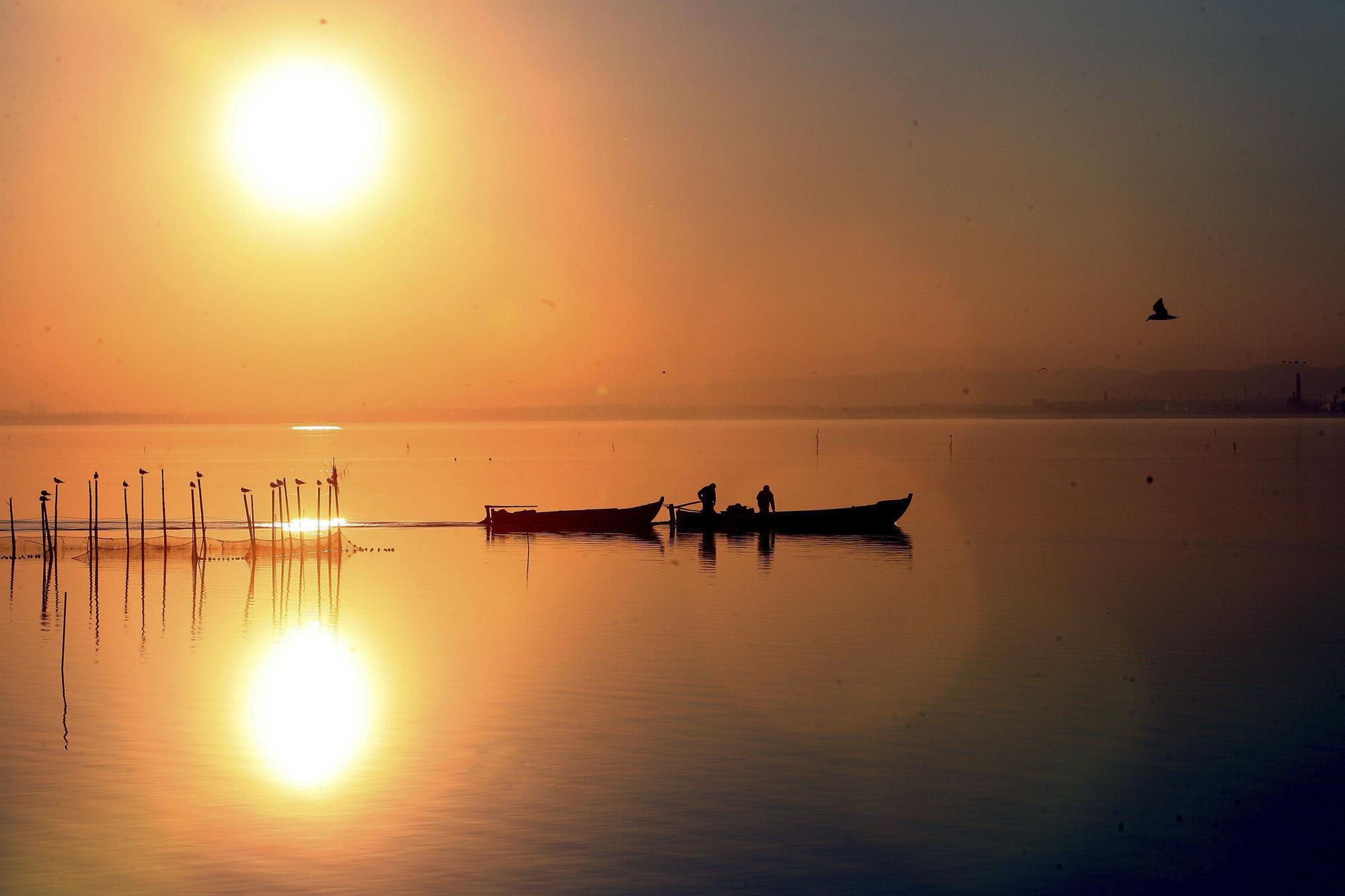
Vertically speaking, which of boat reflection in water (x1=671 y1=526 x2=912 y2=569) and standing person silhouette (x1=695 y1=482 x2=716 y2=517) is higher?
standing person silhouette (x1=695 y1=482 x2=716 y2=517)

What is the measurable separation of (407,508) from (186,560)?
110ft

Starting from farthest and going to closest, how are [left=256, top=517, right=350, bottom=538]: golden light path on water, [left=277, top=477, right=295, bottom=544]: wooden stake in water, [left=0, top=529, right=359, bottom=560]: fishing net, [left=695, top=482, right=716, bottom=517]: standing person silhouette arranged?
[left=256, top=517, right=350, bottom=538]: golden light path on water → [left=695, top=482, right=716, bottom=517]: standing person silhouette → [left=277, top=477, right=295, bottom=544]: wooden stake in water → [left=0, top=529, right=359, bottom=560]: fishing net

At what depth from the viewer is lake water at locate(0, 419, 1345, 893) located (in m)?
17.0

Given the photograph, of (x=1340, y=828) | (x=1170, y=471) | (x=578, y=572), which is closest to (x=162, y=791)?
(x=1340, y=828)

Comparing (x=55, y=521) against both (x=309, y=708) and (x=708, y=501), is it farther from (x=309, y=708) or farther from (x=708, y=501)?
(x=309, y=708)

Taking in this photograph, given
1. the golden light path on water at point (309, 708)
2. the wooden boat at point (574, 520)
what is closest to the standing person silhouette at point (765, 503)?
the wooden boat at point (574, 520)

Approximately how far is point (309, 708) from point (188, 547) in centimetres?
2807

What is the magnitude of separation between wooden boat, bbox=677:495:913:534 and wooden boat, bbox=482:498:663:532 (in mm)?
2452

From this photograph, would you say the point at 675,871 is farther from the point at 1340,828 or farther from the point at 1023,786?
the point at 1340,828

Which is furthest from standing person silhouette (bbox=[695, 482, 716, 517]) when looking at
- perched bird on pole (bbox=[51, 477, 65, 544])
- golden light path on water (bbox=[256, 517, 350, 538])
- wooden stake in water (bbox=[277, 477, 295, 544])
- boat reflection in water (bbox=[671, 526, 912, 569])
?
perched bird on pole (bbox=[51, 477, 65, 544])

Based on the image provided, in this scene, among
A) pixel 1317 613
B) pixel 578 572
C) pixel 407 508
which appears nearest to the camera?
pixel 1317 613

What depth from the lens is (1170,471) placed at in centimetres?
11912

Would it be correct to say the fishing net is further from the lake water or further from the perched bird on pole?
the lake water

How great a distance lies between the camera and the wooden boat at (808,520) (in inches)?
2424
